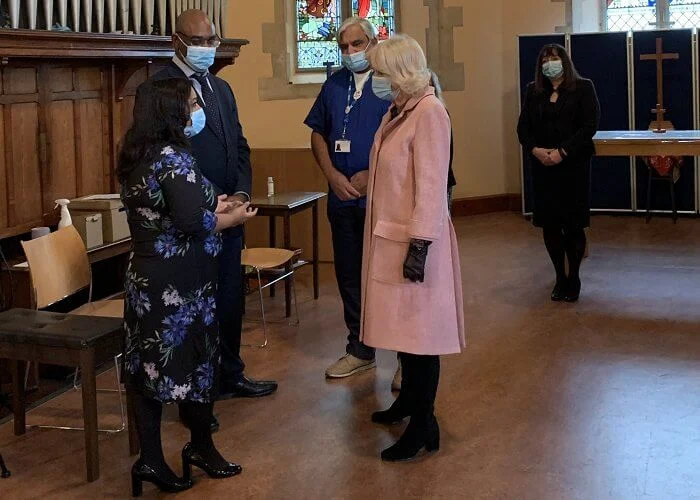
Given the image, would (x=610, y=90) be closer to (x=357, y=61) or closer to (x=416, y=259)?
(x=357, y=61)

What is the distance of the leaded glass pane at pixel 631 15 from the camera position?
32.4ft

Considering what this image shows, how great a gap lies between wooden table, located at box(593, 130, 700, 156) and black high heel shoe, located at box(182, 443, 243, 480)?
12.6 ft

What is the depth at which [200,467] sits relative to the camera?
3699mm

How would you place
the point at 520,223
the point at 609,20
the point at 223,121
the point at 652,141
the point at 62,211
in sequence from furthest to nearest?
the point at 609,20 → the point at 520,223 → the point at 652,141 → the point at 62,211 → the point at 223,121

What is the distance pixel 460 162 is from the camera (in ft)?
33.4

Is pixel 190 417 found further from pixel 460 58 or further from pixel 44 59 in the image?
pixel 460 58

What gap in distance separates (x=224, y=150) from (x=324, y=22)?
5.92 metres

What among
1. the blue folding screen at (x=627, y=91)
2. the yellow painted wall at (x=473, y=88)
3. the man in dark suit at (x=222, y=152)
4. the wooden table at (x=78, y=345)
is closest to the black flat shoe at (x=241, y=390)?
the man in dark suit at (x=222, y=152)

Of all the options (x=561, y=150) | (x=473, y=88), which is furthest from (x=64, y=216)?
(x=473, y=88)

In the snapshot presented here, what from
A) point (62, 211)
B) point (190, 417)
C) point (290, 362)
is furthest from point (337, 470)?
point (62, 211)

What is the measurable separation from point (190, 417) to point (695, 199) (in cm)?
702

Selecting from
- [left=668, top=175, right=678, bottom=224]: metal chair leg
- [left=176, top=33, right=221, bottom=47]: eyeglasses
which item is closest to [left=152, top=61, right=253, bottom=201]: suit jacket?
[left=176, top=33, right=221, bottom=47]: eyeglasses

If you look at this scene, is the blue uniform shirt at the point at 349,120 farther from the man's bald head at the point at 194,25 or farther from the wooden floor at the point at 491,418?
the wooden floor at the point at 491,418

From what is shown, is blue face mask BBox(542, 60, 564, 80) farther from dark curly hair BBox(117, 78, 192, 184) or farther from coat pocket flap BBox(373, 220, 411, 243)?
dark curly hair BBox(117, 78, 192, 184)
